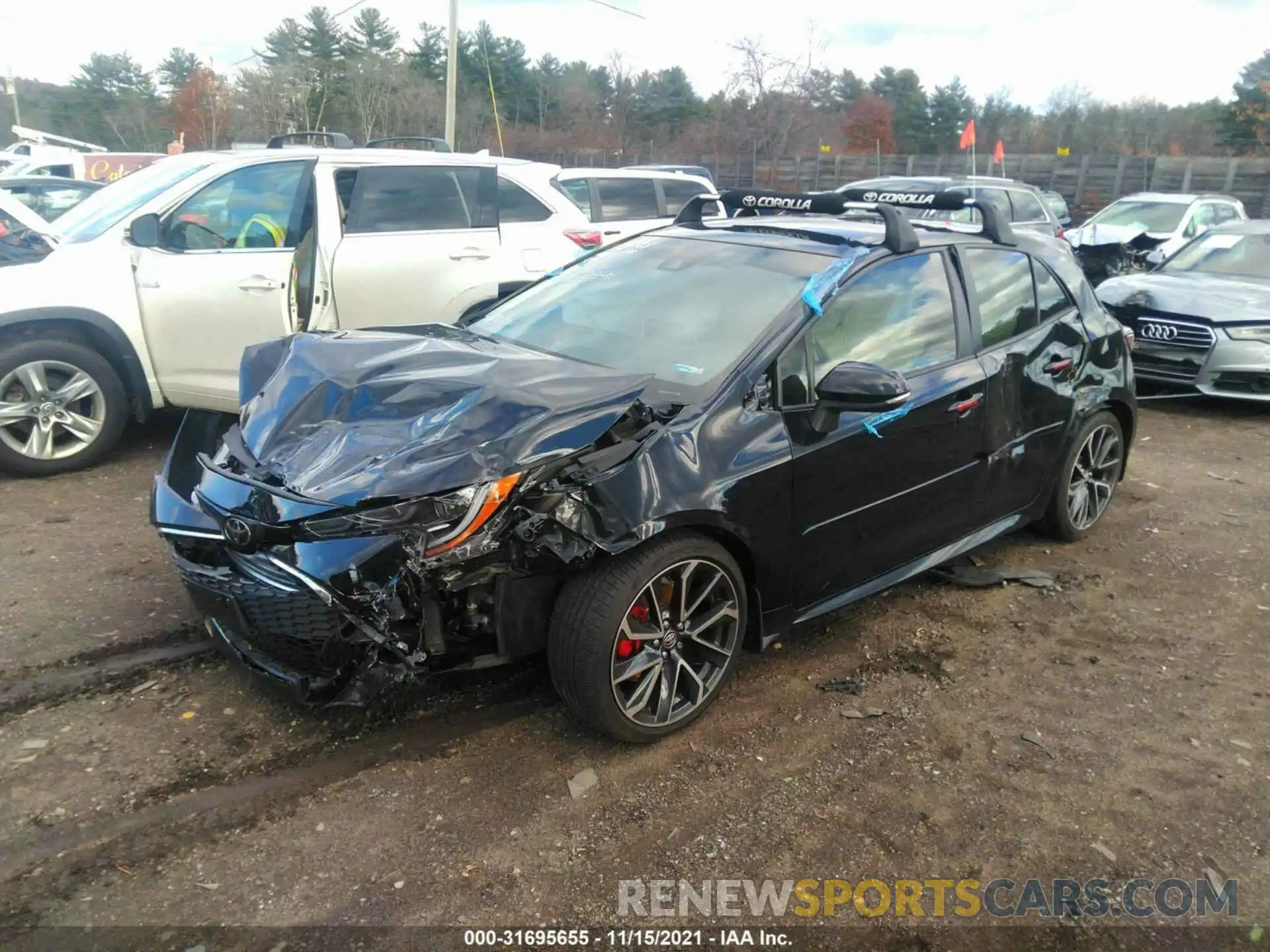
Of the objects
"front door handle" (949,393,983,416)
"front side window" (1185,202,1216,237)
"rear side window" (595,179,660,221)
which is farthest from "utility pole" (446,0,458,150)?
"front door handle" (949,393,983,416)

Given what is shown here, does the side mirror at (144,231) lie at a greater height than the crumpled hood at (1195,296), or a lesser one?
greater

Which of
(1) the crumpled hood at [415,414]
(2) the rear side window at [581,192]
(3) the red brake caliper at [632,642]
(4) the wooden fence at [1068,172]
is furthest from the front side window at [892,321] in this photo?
(4) the wooden fence at [1068,172]

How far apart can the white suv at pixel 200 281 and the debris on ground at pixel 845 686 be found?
390cm

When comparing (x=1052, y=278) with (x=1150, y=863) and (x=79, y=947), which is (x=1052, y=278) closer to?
(x=1150, y=863)

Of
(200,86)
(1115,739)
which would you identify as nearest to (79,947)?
(1115,739)

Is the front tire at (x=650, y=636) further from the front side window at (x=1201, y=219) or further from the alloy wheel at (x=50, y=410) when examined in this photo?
the front side window at (x=1201, y=219)

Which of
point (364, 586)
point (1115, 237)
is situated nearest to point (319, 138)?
point (364, 586)

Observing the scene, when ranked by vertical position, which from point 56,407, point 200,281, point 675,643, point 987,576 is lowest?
point 987,576

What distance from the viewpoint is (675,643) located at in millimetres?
3234

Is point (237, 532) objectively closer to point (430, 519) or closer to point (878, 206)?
point (430, 519)

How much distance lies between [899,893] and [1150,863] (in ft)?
2.63

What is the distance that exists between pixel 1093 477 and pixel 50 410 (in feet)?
19.6

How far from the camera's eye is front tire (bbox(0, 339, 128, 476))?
544 cm

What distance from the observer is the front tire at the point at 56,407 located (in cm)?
544
